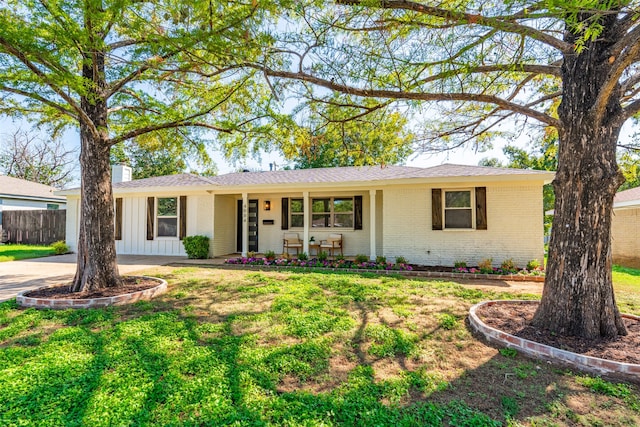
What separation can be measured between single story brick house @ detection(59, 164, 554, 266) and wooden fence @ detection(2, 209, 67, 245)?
16.0ft

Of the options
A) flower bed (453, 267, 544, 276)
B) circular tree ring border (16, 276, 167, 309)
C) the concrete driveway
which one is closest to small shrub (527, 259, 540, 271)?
flower bed (453, 267, 544, 276)

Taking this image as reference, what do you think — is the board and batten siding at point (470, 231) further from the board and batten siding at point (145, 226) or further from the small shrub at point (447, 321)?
the board and batten siding at point (145, 226)

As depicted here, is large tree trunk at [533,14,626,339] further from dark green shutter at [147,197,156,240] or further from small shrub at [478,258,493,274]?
dark green shutter at [147,197,156,240]

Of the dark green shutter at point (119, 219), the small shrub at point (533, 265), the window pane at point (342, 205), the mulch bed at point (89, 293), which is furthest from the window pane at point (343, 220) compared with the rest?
the dark green shutter at point (119, 219)

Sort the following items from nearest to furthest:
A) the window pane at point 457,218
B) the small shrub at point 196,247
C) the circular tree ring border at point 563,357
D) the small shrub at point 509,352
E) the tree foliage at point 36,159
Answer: the circular tree ring border at point 563,357 < the small shrub at point 509,352 < the window pane at point 457,218 < the small shrub at point 196,247 < the tree foliage at point 36,159

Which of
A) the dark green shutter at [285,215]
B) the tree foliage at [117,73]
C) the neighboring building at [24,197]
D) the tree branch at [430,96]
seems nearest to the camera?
the tree foliage at [117,73]

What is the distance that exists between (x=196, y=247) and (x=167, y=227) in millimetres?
2064

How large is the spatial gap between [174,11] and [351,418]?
17.4 feet

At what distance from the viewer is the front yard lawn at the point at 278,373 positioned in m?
2.20

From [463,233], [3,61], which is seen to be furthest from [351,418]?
[463,233]

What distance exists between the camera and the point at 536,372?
2844 millimetres

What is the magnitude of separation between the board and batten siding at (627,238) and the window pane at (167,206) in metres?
15.8

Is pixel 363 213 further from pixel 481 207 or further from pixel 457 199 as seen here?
pixel 481 207

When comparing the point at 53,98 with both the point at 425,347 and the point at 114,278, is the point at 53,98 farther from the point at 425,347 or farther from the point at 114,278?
the point at 425,347
